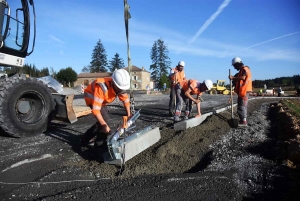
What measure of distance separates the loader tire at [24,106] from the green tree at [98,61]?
61054 millimetres

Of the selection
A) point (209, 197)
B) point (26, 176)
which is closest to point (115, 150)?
point (26, 176)

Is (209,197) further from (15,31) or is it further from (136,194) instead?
(15,31)

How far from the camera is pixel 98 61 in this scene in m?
66.1

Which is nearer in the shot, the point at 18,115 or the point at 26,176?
the point at 26,176

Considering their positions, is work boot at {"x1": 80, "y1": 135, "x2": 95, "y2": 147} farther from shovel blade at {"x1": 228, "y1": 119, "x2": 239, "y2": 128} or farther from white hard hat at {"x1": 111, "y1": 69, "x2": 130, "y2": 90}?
shovel blade at {"x1": 228, "y1": 119, "x2": 239, "y2": 128}

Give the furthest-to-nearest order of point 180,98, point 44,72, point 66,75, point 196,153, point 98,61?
point 98,61 → point 66,75 → point 44,72 → point 180,98 → point 196,153

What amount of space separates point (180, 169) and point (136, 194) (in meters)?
1.16

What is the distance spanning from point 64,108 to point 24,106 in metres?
0.89

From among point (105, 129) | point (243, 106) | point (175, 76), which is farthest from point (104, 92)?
point (175, 76)

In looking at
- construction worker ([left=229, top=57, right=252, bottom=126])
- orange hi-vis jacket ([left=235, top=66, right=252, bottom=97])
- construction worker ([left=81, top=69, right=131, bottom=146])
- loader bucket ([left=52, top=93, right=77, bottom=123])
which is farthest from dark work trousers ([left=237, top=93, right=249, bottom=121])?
loader bucket ([left=52, top=93, right=77, bottom=123])

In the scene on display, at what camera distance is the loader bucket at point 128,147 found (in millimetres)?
3689

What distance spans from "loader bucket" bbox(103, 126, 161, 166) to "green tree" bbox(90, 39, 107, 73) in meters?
62.6

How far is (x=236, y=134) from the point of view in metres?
5.30

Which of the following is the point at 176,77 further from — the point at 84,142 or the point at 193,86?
the point at 84,142
